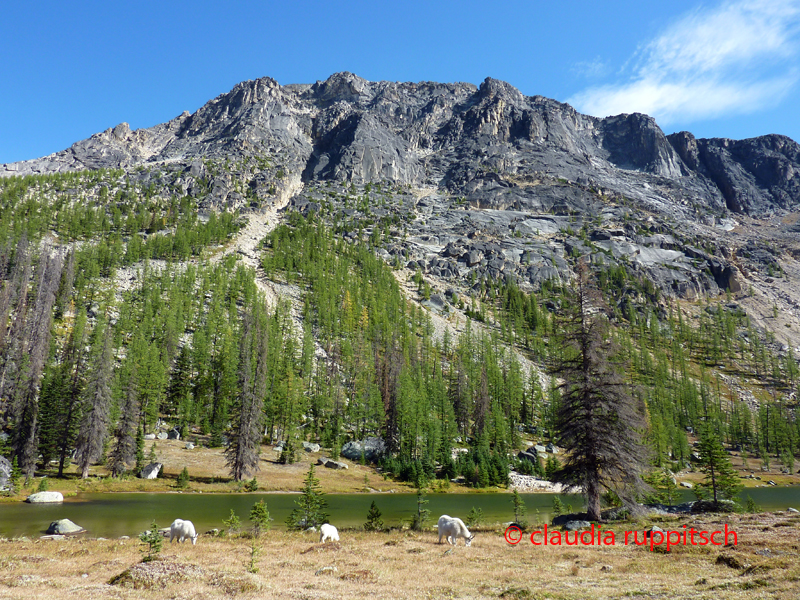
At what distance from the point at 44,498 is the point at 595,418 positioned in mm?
48896

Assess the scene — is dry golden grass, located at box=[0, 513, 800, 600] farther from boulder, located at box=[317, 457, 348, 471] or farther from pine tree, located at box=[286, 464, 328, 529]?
boulder, located at box=[317, 457, 348, 471]

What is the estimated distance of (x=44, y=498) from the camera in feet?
128

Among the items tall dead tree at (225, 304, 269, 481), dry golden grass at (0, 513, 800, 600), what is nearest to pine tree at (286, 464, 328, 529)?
dry golden grass at (0, 513, 800, 600)

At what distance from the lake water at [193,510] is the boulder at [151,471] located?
25.1 ft

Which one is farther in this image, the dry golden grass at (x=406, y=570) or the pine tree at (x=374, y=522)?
the pine tree at (x=374, y=522)

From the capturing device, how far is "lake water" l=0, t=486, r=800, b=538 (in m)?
29.1

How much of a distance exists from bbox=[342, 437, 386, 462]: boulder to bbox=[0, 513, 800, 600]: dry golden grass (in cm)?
5297

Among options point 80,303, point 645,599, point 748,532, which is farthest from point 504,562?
point 80,303

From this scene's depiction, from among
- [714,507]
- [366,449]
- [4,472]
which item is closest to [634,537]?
[714,507]

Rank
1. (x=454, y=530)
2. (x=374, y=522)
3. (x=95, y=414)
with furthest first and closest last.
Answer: (x=95, y=414)
(x=374, y=522)
(x=454, y=530)

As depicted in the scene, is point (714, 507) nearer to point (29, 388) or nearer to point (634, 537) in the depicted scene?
point (634, 537)

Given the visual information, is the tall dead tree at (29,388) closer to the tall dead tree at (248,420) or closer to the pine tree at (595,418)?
the tall dead tree at (248,420)

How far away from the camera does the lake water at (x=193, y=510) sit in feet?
95.4

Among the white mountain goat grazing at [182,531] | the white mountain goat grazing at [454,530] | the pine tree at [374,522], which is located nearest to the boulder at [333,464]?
Result: the pine tree at [374,522]
